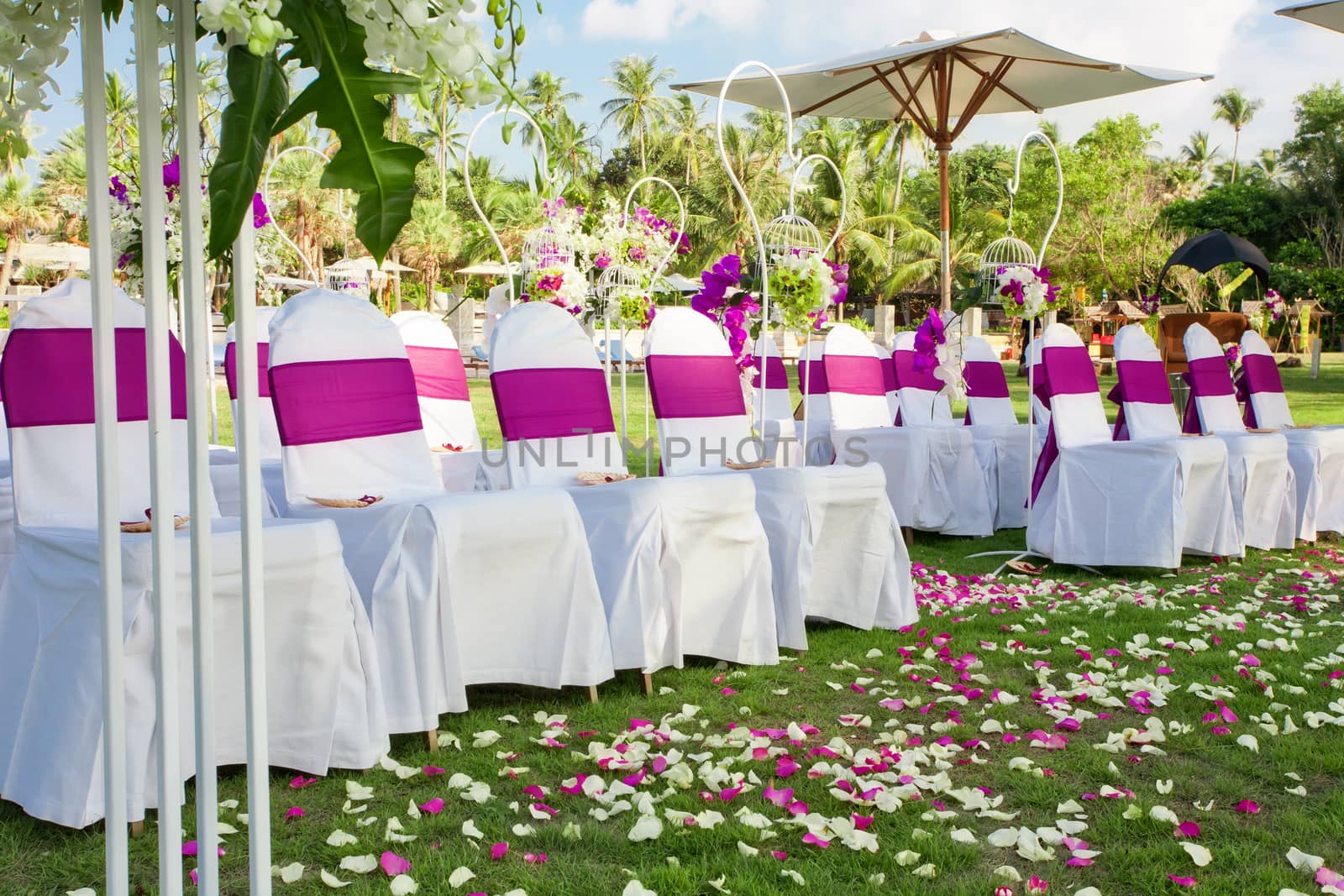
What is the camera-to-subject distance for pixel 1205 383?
706 cm

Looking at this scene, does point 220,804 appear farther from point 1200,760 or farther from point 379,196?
point 1200,760

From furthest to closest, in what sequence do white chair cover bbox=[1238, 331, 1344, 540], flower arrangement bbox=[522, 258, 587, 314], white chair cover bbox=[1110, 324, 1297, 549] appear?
white chair cover bbox=[1238, 331, 1344, 540]
white chair cover bbox=[1110, 324, 1297, 549]
flower arrangement bbox=[522, 258, 587, 314]

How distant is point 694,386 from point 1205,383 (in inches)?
152

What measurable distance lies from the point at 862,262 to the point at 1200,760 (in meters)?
32.9

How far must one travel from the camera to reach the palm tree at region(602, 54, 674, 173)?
45.8 m

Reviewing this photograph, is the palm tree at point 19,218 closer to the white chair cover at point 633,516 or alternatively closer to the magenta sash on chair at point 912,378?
the magenta sash on chair at point 912,378

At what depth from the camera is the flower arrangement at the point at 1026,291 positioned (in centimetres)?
632

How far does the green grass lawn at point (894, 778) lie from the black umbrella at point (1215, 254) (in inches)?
312

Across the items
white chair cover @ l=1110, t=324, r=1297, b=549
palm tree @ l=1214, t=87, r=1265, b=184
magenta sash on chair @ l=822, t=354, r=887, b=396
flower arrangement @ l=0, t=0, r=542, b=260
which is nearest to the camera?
flower arrangement @ l=0, t=0, r=542, b=260

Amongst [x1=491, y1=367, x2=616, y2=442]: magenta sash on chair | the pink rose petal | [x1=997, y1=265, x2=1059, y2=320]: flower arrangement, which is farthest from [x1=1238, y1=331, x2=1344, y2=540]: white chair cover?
the pink rose petal

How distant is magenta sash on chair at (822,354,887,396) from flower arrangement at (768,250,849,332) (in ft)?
5.98

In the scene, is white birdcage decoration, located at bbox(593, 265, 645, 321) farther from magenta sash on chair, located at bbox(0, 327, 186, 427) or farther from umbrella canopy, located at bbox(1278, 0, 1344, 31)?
umbrella canopy, located at bbox(1278, 0, 1344, 31)

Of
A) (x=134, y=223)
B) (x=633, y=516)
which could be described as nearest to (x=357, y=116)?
(x=633, y=516)

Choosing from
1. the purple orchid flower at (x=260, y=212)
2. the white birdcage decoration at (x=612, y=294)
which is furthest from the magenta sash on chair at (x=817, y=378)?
the purple orchid flower at (x=260, y=212)
